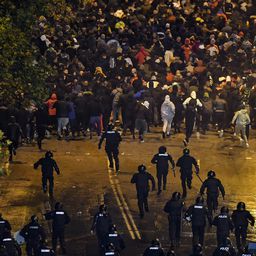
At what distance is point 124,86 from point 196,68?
16.1ft

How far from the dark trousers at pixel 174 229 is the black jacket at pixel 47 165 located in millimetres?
5095

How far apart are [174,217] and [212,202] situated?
2.45 m

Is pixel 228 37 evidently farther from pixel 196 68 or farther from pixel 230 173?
pixel 230 173

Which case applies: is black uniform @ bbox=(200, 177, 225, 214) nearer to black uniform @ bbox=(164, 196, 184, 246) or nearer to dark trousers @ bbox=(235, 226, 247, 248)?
black uniform @ bbox=(164, 196, 184, 246)

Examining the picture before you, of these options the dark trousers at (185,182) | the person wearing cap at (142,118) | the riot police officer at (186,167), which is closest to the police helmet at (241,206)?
the riot police officer at (186,167)

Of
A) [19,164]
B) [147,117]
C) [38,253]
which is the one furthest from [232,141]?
[38,253]

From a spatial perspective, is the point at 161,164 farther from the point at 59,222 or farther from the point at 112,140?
the point at 59,222

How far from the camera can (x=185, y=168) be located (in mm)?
37375

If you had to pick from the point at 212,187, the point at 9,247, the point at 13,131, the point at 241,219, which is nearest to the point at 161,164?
the point at 212,187

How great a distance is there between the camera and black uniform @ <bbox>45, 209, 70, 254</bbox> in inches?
1262

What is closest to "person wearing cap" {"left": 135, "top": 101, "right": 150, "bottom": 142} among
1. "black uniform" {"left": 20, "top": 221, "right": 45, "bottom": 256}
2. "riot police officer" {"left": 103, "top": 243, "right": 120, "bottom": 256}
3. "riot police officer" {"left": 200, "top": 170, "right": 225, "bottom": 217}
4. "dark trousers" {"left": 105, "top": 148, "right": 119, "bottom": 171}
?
"dark trousers" {"left": 105, "top": 148, "right": 119, "bottom": 171}

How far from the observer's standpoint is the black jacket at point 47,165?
37.0 metres

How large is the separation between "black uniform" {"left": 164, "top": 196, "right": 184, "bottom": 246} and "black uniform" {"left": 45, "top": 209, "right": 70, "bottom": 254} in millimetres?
2551

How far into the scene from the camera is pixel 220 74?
5153 centimetres
